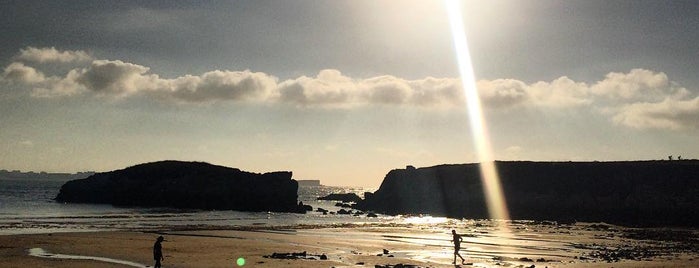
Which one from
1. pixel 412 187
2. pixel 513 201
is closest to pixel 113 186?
pixel 412 187

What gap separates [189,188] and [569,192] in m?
77.6

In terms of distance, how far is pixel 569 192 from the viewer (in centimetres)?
10275

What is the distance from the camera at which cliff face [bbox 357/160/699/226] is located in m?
90.4

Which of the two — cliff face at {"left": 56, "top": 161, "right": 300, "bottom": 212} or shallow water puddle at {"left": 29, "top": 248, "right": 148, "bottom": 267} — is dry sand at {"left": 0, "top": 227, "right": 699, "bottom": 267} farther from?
cliff face at {"left": 56, "top": 161, "right": 300, "bottom": 212}

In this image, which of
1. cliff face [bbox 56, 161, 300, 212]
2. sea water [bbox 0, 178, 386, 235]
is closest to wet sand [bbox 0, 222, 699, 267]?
sea water [bbox 0, 178, 386, 235]

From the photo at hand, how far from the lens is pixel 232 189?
123 m

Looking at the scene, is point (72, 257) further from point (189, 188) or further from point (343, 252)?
point (189, 188)

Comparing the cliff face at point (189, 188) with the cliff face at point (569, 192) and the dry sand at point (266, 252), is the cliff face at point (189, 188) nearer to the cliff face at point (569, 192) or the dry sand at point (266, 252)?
the cliff face at point (569, 192)

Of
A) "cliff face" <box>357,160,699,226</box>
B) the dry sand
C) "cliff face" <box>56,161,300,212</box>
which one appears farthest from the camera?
"cliff face" <box>56,161,300,212</box>

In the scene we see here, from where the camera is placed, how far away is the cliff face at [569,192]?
297ft

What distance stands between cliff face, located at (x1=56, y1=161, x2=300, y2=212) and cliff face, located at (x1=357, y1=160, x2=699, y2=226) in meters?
22.0

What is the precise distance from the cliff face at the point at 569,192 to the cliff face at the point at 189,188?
22015 mm

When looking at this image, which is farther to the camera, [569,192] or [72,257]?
[569,192]

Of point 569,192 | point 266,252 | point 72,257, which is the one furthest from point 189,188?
point 72,257
